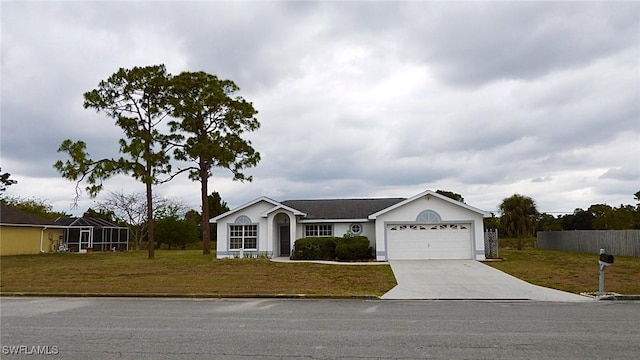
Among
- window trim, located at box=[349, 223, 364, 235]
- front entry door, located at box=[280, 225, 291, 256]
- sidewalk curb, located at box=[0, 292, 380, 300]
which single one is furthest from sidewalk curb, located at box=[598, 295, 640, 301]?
front entry door, located at box=[280, 225, 291, 256]

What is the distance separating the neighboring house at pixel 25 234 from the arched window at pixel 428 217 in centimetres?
2669

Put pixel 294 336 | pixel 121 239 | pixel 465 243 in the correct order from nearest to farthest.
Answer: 1. pixel 294 336
2. pixel 465 243
3. pixel 121 239

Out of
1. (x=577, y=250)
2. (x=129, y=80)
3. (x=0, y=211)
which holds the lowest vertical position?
(x=577, y=250)

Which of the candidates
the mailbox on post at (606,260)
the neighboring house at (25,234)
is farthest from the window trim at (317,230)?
the neighboring house at (25,234)

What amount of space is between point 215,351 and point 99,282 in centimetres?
1138

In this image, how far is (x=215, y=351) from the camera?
7113 millimetres

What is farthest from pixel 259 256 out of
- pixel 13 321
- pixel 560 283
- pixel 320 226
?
pixel 13 321

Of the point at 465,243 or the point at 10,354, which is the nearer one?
the point at 10,354

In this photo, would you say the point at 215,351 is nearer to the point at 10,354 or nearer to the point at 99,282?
the point at 10,354

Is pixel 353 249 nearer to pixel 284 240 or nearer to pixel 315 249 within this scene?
pixel 315 249

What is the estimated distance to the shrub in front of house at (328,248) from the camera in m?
26.8

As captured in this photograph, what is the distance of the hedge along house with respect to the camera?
132 ft

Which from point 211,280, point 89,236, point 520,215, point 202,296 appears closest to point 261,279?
point 211,280

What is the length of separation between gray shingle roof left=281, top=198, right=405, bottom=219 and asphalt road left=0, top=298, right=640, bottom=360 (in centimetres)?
1705
